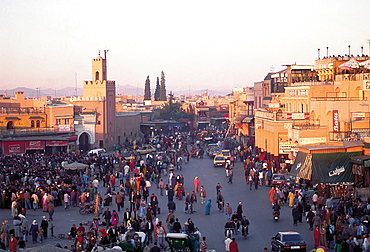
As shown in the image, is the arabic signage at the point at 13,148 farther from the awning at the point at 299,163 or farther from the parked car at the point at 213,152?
the awning at the point at 299,163

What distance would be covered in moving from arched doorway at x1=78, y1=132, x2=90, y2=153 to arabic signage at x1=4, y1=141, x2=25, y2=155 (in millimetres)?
6719

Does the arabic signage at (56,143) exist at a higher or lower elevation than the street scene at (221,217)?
higher

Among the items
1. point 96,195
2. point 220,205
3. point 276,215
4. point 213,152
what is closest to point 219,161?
point 213,152

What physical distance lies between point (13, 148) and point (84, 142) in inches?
325

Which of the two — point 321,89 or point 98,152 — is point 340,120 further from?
point 98,152

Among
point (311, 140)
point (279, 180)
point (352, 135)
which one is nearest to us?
point (352, 135)

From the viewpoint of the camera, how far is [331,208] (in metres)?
23.8

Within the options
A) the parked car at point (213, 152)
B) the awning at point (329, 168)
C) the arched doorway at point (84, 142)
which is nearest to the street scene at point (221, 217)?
the awning at point (329, 168)

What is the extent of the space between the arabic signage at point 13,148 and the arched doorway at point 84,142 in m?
6.72

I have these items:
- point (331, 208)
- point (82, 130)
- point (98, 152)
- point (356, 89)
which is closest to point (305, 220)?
point (331, 208)

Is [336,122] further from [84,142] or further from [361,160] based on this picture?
[84,142]

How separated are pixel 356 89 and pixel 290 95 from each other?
742 cm

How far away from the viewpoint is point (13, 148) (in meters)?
48.2

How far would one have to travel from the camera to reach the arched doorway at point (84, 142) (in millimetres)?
54878
